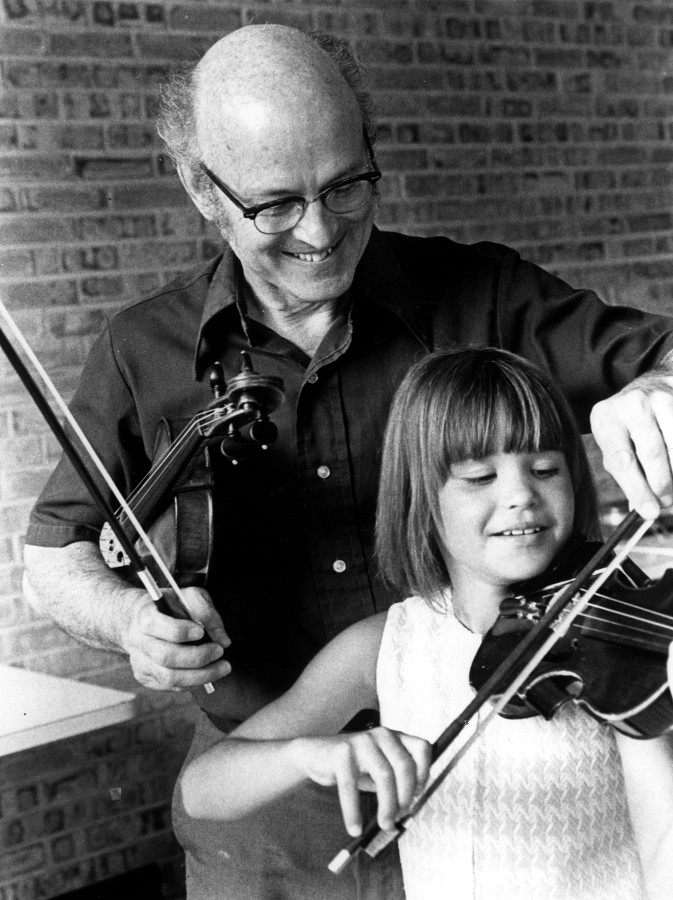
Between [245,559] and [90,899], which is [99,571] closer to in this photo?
[245,559]

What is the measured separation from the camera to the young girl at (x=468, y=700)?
73 cm

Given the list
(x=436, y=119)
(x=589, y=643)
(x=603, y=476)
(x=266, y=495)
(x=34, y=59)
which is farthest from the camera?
(x=603, y=476)

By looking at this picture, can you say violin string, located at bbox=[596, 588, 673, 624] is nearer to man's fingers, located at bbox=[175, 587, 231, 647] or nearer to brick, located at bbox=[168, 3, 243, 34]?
man's fingers, located at bbox=[175, 587, 231, 647]

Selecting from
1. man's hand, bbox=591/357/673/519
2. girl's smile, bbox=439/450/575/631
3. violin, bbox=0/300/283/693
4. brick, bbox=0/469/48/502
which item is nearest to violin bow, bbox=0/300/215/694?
violin, bbox=0/300/283/693

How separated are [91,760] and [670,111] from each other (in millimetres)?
1040

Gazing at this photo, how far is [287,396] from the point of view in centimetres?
92

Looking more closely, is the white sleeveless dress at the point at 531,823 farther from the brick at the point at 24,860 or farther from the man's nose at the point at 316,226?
the brick at the point at 24,860

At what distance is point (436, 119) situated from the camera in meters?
1.27

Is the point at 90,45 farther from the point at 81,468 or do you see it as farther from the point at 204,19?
the point at 81,468

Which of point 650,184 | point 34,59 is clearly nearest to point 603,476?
point 650,184

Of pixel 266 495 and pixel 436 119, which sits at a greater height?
pixel 436 119

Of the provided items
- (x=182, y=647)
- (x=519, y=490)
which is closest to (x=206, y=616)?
(x=182, y=647)

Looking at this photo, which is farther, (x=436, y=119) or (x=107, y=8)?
(x=436, y=119)

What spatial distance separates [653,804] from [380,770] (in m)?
0.21
